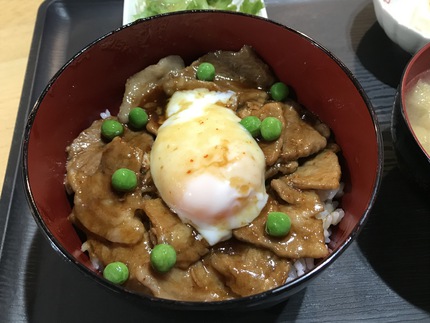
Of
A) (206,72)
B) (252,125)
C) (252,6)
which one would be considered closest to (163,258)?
(252,125)

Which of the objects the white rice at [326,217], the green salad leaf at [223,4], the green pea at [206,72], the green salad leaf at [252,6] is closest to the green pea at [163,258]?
the white rice at [326,217]

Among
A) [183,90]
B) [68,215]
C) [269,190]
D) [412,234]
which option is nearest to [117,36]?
[183,90]

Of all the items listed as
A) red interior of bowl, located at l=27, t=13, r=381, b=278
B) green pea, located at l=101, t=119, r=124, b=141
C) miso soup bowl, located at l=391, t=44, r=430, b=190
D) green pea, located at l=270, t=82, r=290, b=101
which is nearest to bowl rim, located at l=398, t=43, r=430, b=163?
miso soup bowl, located at l=391, t=44, r=430, b=190

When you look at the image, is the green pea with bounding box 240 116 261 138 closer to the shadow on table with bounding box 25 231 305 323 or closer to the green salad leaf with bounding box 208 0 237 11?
the shadow on table with bounding box 25 231 305 323

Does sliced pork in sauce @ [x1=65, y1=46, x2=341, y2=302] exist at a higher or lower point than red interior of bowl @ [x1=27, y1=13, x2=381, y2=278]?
lower

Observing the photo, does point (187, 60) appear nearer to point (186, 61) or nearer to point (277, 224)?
point (186, 61)

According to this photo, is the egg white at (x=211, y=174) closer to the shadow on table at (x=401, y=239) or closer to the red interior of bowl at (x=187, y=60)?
the red interior of bowl at (x=187, y=60)
